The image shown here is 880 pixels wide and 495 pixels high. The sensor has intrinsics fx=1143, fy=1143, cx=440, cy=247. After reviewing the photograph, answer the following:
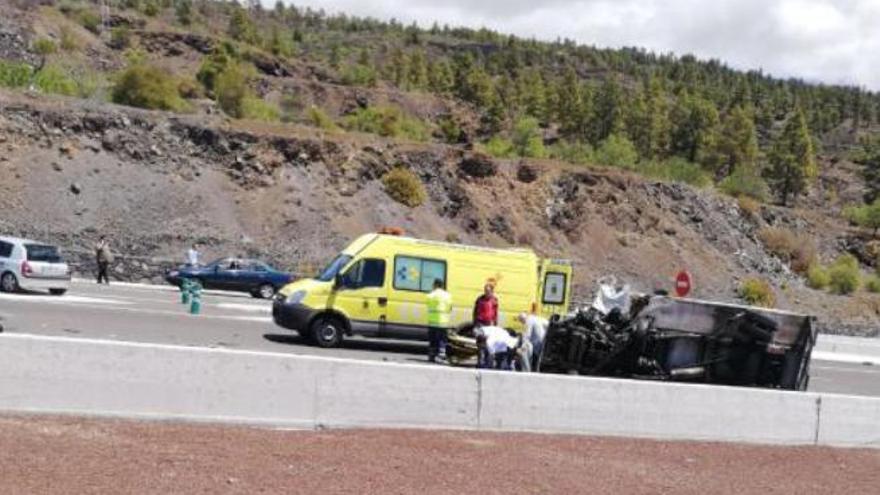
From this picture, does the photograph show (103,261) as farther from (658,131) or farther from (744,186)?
(658,131)

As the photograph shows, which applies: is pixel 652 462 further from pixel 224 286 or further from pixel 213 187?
pixel 213 187

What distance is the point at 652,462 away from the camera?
11.8m

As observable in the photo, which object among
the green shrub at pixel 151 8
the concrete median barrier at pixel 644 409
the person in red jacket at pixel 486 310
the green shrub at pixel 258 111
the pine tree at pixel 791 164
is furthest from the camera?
the green shrub at pixel 151 8

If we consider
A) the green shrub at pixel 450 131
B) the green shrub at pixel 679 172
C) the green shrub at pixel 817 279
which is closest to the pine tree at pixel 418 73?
the green shrub at pixel 450 131

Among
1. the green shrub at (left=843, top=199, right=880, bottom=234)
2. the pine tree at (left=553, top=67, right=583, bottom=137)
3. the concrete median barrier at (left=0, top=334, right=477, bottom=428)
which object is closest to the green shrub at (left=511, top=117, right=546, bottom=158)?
the pine tree at (left=553, top=67, right=583, bottom=137)

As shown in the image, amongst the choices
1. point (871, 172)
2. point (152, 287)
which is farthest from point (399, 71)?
point (152, 287)

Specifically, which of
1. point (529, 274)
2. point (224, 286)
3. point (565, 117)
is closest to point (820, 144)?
point (565, 117)

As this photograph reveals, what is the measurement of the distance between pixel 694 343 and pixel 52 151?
38.5m

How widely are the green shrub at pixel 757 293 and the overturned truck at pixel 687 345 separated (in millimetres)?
38417

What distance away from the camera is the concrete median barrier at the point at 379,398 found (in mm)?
11023

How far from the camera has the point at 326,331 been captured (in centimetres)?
2105

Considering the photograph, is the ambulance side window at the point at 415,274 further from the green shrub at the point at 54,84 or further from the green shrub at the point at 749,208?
the green shrub at the point at 749,208

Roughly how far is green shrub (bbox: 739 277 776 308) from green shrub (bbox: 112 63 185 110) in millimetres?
31625

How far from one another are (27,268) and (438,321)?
1342 centimetres
